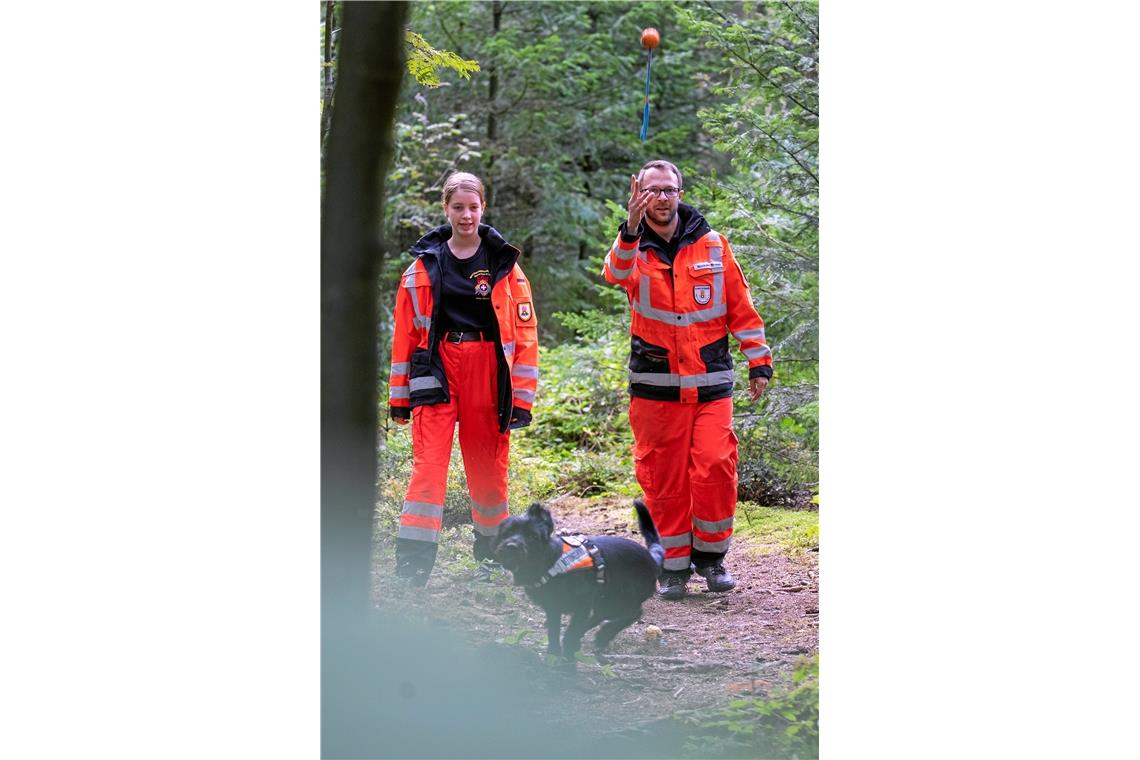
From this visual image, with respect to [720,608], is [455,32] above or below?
above

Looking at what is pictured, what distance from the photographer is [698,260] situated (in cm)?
497

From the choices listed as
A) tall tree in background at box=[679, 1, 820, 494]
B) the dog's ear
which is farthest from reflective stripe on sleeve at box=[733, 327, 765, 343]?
the dog's ear

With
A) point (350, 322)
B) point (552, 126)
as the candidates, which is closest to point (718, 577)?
point (350, 322)

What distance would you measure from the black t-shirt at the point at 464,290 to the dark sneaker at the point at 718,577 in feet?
4.66

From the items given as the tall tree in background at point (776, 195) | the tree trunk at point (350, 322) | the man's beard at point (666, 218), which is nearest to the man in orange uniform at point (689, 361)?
the man's beard at point (666, 218)

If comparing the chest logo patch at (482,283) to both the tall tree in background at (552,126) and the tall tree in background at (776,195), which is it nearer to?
the tall tree in background at (552,126)

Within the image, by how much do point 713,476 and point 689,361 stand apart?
0.50 metres

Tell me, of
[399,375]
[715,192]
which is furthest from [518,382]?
[715,192]

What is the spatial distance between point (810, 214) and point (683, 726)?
219cm

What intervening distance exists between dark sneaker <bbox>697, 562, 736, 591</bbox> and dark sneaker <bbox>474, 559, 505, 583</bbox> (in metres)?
0.90

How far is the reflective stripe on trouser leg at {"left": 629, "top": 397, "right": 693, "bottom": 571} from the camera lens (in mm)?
5027

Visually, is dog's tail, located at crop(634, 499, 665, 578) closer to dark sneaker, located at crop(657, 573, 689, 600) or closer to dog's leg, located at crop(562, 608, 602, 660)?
dark sneaker, located at crop(657, 573, 689, 600)

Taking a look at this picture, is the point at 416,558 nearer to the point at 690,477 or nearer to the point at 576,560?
the point at 576,560

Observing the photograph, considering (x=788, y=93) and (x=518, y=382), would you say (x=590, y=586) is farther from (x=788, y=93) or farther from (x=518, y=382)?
(x=788, y=93)
